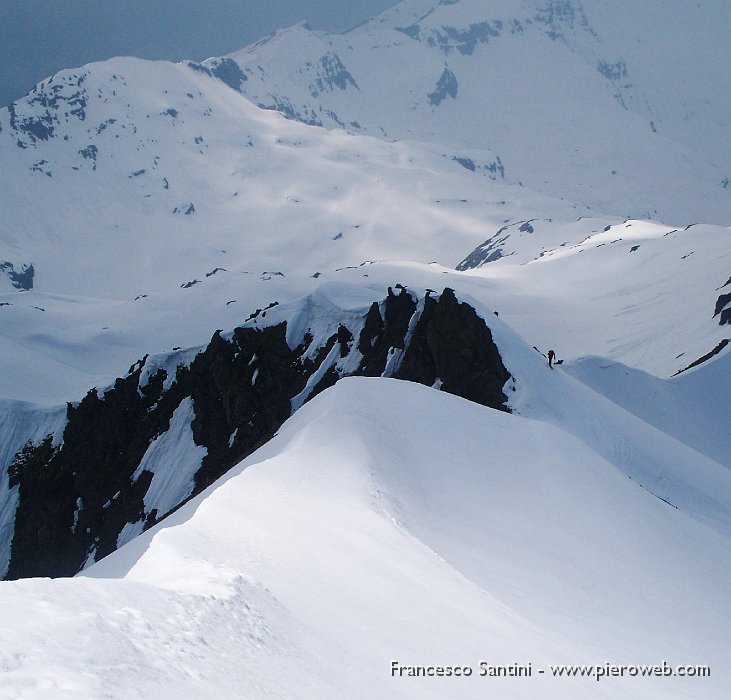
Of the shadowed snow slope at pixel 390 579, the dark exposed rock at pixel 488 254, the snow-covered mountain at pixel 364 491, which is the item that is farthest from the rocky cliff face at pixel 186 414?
the dark exposed rock at pixel 488 254

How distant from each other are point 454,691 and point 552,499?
1106 centimetres

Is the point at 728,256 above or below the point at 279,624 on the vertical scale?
above

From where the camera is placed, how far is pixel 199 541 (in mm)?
10375

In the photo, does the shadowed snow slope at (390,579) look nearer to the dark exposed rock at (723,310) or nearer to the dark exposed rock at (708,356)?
the dark exposed rock at (708,356)

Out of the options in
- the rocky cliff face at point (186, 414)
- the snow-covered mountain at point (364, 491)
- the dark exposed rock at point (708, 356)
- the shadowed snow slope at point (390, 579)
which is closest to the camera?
the shadowed snow slope at point (390, 579)

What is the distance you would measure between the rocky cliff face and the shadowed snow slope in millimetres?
14241

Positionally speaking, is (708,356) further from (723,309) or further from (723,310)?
(723,309)

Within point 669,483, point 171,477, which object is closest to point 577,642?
point 669,483

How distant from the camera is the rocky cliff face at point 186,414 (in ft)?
126

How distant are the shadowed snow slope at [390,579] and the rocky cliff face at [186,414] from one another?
14.2 m

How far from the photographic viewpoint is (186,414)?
4203 centimetres

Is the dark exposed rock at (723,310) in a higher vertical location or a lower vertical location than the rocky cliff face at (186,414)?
higher

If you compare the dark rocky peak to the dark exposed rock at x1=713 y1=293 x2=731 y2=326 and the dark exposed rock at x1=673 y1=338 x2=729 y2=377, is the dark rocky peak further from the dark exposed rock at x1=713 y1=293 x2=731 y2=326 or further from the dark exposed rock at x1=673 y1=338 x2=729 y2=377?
the dark exposed rock at x1=673 y1=338 x2=729 y2=377

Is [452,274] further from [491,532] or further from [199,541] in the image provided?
[199,541]
